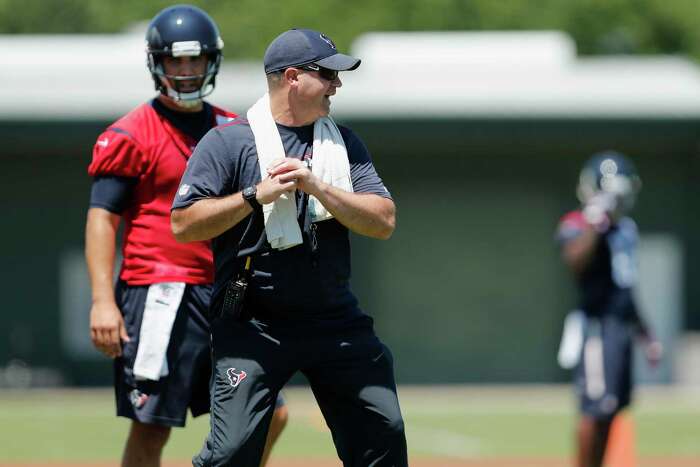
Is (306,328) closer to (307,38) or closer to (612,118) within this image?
(307,38)

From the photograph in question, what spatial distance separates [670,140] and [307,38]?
1476 cm

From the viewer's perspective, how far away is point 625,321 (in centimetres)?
890

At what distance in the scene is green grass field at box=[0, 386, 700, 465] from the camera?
12281 mm

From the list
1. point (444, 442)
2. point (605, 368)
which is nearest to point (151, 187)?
point (605, 368)

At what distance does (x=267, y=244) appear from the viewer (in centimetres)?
547

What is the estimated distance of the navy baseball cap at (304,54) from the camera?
5391 millimetres

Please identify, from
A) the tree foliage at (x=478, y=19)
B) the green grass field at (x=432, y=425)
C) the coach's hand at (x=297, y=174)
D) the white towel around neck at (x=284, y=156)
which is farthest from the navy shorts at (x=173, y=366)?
the tree foliage at (x=478, y=19)

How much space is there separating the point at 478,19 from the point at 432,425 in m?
25.2

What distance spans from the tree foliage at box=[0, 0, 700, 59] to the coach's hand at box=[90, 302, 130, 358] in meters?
31.4

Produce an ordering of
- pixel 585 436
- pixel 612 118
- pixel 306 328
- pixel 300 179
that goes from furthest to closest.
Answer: pixel 612 118 < pixel 585 436 < pixel 306 328 < pixel 300 179

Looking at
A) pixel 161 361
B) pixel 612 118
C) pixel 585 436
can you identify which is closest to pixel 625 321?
pixel 585 436

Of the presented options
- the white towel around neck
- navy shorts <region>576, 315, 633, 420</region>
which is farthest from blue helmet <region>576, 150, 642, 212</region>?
the white towel around neck

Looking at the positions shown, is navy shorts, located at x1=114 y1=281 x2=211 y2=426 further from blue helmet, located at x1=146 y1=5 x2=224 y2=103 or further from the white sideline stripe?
the white sideline stripe

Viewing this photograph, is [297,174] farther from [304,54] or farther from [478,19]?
[478,19]
